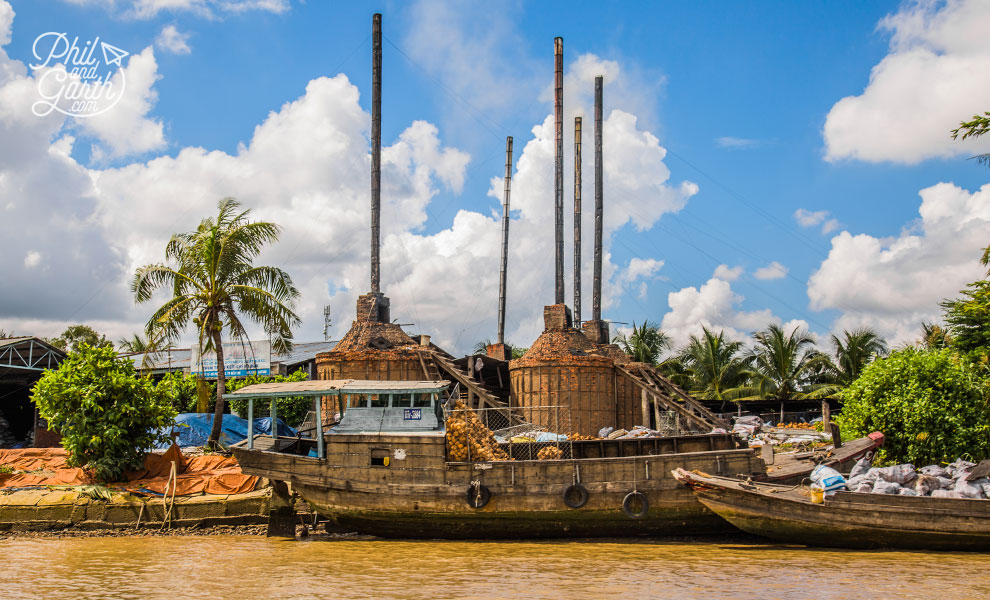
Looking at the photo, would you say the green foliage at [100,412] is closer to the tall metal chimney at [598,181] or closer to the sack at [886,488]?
the sack at [886,488]

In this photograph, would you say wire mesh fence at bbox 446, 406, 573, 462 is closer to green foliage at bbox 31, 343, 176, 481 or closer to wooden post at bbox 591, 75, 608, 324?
green foliage at bbox 31, 343, 176, 481

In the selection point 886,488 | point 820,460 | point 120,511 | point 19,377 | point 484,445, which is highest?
point 19,377

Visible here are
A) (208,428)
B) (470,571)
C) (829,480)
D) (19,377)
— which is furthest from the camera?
(19,377)

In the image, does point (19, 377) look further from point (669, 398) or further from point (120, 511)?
point (669, 398)

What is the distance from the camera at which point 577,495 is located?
16.0 meters

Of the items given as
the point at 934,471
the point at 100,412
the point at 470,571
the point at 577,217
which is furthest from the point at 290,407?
the point at 934,471

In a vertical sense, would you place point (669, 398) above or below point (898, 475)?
above

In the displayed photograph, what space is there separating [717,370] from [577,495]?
1020 inches

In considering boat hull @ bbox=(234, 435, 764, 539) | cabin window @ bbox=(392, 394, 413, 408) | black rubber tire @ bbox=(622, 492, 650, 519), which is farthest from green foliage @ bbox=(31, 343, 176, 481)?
black rubber tire @ bbox=(622, 492, 650, 519)

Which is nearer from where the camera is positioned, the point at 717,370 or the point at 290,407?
the point at 290,407

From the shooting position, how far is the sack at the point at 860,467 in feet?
52.0

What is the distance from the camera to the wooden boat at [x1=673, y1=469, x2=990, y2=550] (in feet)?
44.8

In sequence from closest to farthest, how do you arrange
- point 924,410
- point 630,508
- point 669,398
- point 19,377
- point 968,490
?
point 968,490
point 630,508
point 924,410
point 669,398
point 19,377

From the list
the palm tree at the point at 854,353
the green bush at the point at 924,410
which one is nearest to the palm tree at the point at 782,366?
the palm tree at the point at 854,353
